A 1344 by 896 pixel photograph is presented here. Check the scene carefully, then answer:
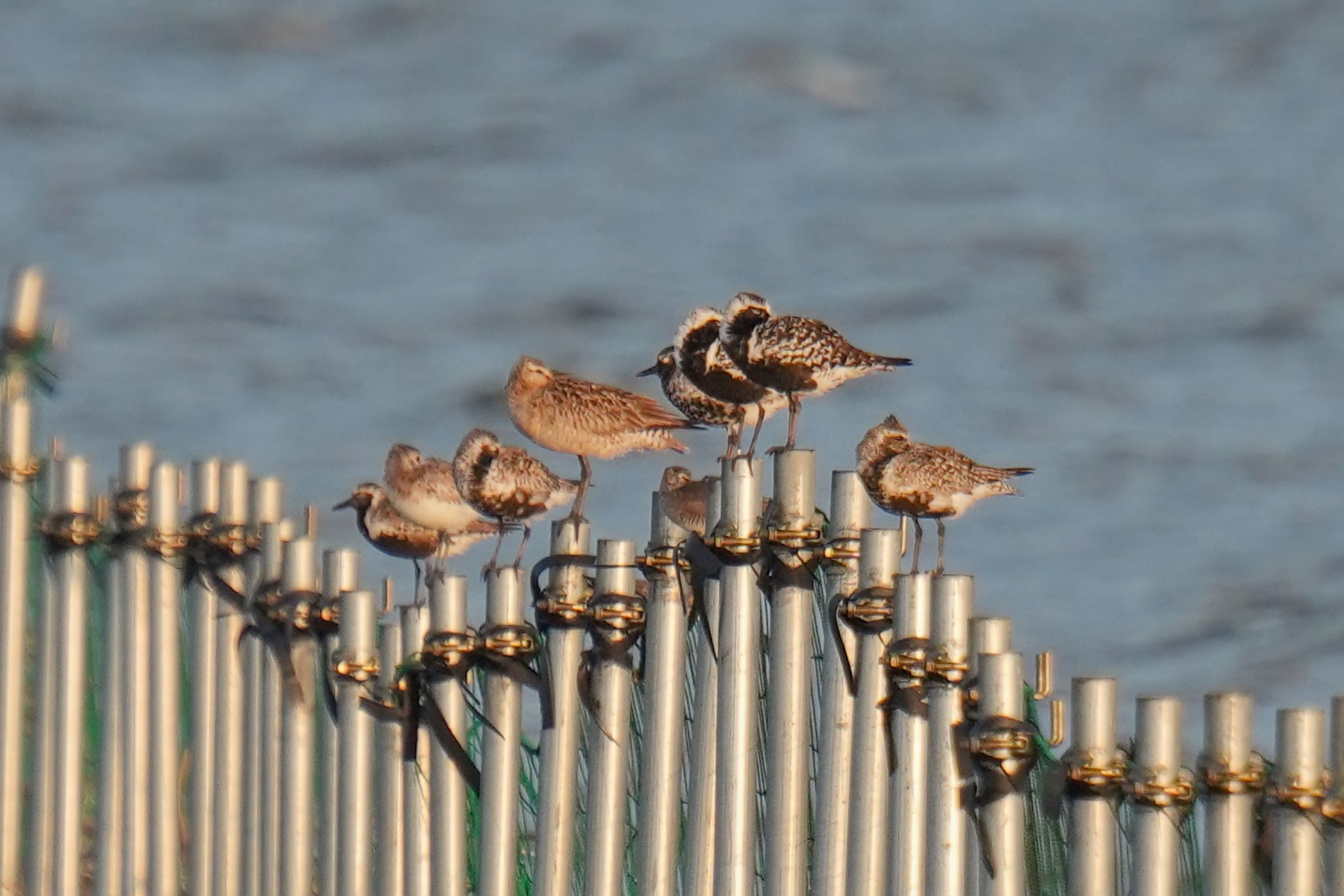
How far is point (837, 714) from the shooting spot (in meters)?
5.03

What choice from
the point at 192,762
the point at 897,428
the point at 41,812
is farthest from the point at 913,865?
the point at 897,428

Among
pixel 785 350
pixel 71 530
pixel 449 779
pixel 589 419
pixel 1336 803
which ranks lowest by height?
pixel 1336 803

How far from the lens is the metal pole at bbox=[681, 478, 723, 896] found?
5305 mm

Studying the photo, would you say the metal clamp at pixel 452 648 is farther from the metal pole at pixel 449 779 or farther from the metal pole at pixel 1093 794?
the metal pole at pixel 1093 794

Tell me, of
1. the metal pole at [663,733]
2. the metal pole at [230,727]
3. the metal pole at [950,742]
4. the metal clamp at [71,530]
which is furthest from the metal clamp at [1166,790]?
the metal clamp at [71,530]

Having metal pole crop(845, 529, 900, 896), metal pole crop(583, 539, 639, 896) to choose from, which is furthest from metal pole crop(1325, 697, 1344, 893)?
metal pole crop(583, 539, 639, 896)

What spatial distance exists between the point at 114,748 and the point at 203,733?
19.0 inches

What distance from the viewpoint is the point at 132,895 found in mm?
7039

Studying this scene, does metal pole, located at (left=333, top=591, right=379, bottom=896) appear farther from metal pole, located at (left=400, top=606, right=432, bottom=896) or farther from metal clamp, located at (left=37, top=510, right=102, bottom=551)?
metal clamp, located at (left=37, top=510, right=102, bottom=551)

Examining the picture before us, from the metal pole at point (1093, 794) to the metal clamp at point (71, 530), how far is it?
401 centimetres

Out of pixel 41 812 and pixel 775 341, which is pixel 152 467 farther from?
pixel 775 341

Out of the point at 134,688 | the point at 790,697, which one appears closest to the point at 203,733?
the point at 134,688

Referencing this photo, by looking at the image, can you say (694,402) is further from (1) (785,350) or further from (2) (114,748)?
(2) (114,748)

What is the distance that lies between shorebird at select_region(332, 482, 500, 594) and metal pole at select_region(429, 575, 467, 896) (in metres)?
4.21
